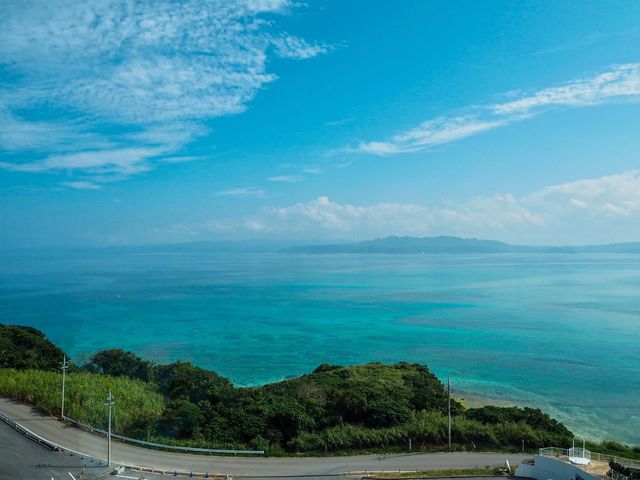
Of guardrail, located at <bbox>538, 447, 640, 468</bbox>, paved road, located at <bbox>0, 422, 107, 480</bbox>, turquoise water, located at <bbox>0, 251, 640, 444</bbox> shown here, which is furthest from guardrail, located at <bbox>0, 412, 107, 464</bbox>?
turquoise water, located at <bbox>0, 251, 640, 444</bbox>

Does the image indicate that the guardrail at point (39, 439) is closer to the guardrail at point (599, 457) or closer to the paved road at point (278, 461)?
the paved road at point (278, 461)

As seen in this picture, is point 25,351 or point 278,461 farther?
point 25,351

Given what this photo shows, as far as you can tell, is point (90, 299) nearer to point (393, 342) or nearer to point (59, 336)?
point (59, 336)

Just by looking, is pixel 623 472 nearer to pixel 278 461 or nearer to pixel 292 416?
pixel 278 461

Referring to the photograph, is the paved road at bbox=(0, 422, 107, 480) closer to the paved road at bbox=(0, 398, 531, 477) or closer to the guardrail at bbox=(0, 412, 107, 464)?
the guardrail at bbox=(0, 412, 107, 464)

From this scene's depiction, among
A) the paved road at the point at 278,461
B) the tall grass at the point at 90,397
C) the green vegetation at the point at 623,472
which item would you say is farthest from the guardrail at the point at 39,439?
the green vegetation at the point at 623,472

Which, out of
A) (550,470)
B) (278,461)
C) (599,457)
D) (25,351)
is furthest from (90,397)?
(599,457)
